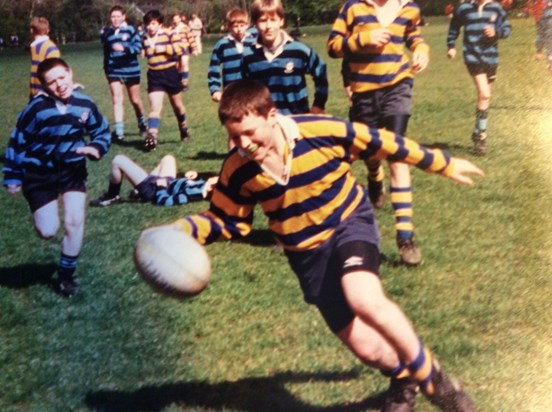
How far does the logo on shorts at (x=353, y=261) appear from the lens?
295 cm

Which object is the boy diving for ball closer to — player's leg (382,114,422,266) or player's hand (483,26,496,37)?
player's leg (382,114,422,266)

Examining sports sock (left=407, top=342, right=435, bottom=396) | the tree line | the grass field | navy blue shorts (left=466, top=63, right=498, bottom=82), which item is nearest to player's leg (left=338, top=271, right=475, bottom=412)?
sports sock (left=407, top=342, right=435, bottom=396)

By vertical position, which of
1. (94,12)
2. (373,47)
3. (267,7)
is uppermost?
(267,7)

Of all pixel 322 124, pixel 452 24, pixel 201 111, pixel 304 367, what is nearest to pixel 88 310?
pixel 304 367

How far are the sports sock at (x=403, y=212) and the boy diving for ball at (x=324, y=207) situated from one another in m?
1.81

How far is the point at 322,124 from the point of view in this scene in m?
3.09

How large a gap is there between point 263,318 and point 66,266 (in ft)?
4.92

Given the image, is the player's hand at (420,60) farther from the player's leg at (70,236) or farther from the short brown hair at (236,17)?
the short brown hair at (236,17)

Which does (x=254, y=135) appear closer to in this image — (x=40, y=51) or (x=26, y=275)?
(x=26, y=275)

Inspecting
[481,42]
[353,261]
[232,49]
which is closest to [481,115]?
[481,42]

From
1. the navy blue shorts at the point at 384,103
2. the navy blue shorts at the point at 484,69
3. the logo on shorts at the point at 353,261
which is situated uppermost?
the navy blue shorts at the point at 384,103

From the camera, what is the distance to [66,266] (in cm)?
495

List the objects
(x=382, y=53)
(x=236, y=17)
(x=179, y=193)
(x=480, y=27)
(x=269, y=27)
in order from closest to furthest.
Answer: (x=269, y=27) → (x=382, y=53) → (x=179, y=193) → (x=236, y=17) → (x=480, y=27)

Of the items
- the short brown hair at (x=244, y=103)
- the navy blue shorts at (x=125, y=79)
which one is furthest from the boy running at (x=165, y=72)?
the short brown hair at (x=244, y=103)
